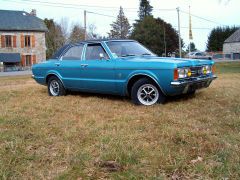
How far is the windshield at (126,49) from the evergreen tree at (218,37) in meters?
80.7

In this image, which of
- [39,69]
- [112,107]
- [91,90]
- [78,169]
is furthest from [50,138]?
[39,69]

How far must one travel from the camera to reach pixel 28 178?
3.96 meters

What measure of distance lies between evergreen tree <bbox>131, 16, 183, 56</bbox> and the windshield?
5483 centimetres

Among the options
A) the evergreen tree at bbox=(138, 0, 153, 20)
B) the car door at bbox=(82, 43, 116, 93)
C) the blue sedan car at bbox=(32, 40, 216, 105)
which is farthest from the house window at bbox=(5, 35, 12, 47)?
the car door at bbox=(82, 43, 116, 93)

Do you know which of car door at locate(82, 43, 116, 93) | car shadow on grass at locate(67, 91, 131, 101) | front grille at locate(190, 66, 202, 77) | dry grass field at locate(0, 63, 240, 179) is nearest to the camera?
dry grass field at locate(0, 63, 240, 179)

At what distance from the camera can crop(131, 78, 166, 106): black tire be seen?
7.82 m

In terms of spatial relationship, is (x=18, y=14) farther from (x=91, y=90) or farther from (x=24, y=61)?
(x=91, y=90)

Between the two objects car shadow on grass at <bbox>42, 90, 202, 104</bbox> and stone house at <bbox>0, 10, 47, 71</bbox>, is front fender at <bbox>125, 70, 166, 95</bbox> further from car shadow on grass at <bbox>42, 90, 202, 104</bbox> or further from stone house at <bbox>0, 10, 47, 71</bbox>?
stone house at <bbox>0, 10, 47, 71</bbox>

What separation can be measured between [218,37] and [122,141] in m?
86.7

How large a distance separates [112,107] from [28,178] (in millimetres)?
3958

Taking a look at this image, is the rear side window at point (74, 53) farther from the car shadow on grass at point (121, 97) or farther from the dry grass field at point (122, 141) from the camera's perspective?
the dry grass field at point (122, 141)

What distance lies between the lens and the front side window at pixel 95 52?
8786mm

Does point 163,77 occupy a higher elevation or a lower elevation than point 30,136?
higher

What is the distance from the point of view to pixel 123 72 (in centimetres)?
820
